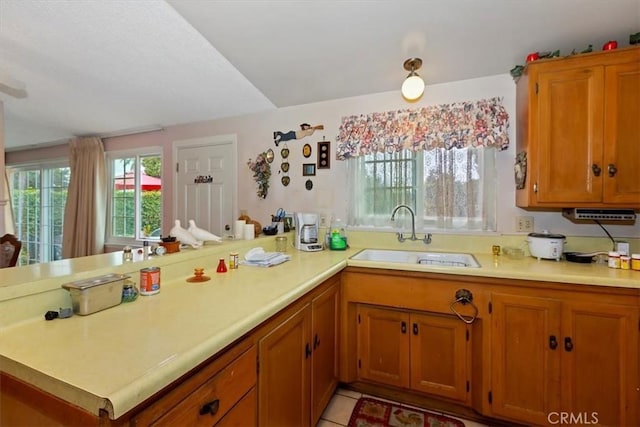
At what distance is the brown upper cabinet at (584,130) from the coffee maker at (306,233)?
144cm

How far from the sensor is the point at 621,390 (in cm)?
135

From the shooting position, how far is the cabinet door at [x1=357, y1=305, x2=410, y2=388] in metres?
1.75

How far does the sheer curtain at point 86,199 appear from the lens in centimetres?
354

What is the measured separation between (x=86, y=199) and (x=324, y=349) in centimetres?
364

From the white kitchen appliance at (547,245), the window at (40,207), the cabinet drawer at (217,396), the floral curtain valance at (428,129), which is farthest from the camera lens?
the window at (40,207)

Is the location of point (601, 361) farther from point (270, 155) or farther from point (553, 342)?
point (270, 155)

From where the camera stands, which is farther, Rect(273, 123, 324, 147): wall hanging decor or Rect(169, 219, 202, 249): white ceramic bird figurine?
Rect(273, 123, 324, 147): wall hanging decor

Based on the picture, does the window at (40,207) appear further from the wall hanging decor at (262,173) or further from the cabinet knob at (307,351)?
the cabinet knob at (307,351)

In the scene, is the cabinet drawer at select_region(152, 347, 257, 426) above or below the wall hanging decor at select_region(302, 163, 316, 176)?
below

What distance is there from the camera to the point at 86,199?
3.54 m

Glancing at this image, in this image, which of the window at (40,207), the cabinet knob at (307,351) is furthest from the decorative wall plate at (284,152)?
the window at (40,207)

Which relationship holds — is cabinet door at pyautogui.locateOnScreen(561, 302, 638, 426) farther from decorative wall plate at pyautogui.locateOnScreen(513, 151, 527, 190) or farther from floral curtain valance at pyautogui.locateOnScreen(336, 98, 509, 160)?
floral curtain valance at pyautogui.locateOnScreen(336, 98, 509, 160)

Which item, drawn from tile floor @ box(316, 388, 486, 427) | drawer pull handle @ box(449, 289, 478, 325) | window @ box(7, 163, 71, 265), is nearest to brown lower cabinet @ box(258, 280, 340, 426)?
tile floor @ box(316, 388, 486, 427)

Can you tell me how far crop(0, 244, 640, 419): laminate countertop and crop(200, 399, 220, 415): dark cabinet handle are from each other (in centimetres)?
14
